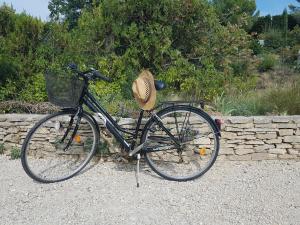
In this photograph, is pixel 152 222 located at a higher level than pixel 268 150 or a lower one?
lower

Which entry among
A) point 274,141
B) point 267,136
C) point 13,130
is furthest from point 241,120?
point 13,130

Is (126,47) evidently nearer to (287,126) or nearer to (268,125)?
(268,125)

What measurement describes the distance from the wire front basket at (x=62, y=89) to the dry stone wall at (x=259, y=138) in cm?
82

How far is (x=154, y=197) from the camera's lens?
350 centimetres

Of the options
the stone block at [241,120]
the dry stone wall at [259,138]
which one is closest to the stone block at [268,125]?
the dry stone wall at [259,138]

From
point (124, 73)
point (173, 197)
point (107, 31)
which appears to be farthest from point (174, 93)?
point (173, 197)

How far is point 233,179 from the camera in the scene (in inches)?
155

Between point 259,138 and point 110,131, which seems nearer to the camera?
point 110,131

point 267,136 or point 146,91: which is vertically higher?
point 146,91

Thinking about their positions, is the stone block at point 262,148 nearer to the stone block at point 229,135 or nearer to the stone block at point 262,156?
the stone block at point 262,156

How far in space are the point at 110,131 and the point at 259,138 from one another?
1817mm

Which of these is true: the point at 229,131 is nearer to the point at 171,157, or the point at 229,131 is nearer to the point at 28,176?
the point at 171,157

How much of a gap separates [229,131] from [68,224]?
89.1 inches

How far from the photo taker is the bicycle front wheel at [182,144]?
3.92 meters
